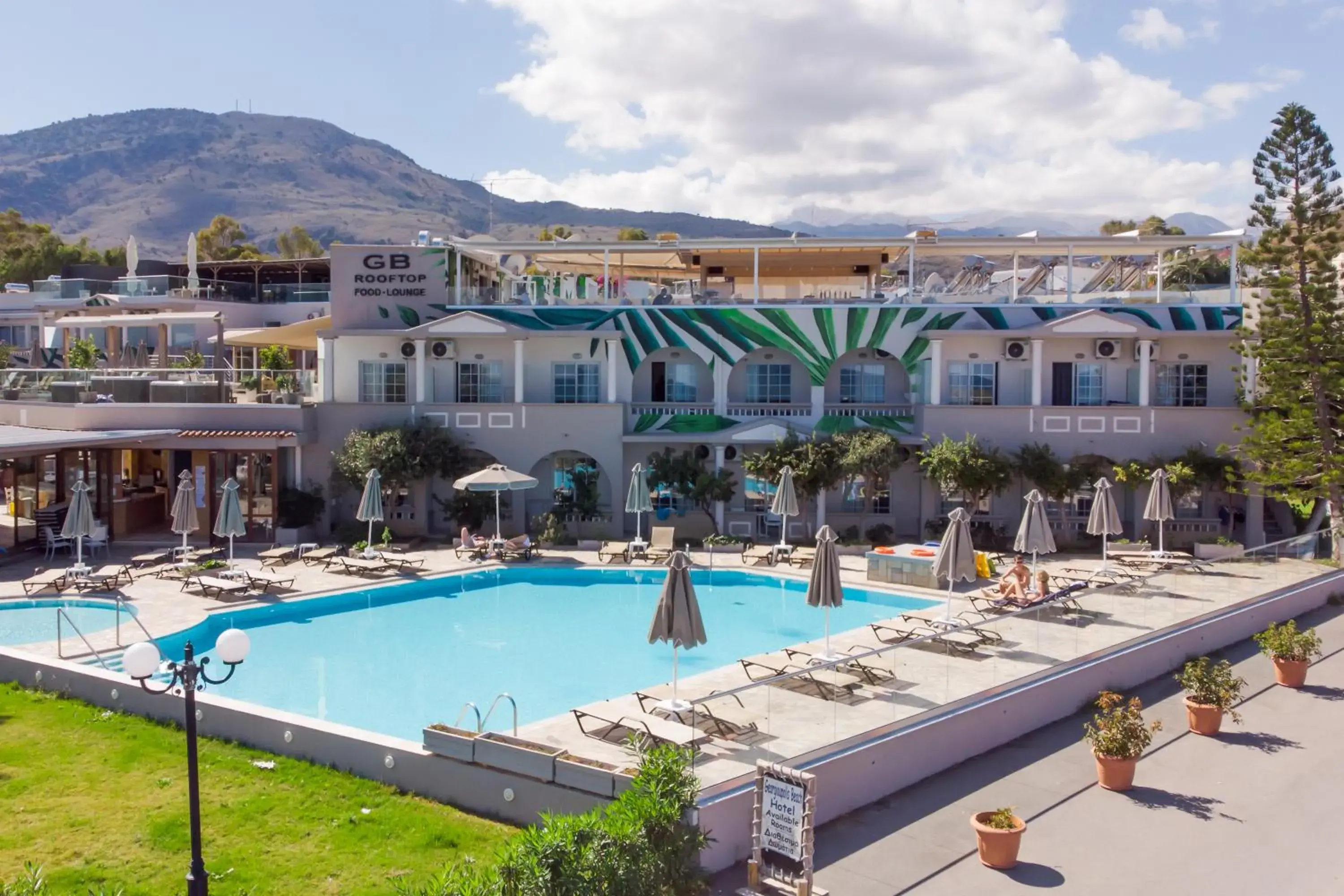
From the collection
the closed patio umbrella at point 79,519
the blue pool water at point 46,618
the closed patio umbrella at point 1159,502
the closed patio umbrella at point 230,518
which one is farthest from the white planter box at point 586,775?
the closed patio umbrella at point 1159,502

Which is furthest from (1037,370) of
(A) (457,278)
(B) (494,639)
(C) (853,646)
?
(B) (494,639)

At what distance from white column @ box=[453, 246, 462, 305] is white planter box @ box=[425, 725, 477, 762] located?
67.8 ft

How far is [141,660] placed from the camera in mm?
8695

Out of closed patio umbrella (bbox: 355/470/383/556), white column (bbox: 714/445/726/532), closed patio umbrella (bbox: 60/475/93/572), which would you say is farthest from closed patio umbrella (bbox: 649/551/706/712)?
white column (bbox: 714/445/726/532)

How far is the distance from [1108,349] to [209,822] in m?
25.2

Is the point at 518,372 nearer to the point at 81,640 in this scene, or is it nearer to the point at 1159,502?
the point at 81,640

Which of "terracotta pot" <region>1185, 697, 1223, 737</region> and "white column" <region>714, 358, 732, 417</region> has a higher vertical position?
"white column" <region>714, 358, 732, 417</region>

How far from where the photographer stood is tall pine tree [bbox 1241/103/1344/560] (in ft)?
83.7

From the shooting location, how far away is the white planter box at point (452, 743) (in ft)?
37.1

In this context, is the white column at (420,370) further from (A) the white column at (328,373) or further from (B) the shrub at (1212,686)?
(B) the shrub at (1212,686)

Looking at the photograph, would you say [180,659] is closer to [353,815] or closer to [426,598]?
[426,598]

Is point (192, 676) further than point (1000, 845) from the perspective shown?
No

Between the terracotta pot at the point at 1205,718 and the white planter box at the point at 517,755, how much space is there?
27.1 feet

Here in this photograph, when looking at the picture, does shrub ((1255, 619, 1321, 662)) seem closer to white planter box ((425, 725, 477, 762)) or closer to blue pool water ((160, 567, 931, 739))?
blue pool water ((160, 567, 931, 739))
